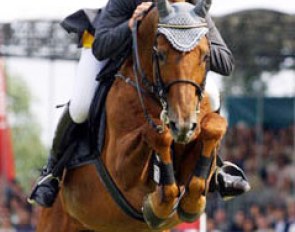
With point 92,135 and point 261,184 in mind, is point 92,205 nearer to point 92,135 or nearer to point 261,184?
point 92,135

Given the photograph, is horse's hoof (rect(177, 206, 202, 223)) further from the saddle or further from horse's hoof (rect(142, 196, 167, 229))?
the saddle

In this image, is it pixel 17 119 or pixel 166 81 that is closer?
pixel 166 81

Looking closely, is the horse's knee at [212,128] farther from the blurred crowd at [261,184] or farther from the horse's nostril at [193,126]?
the blurred crowd at [261,184]

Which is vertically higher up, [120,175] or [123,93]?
[123,93]

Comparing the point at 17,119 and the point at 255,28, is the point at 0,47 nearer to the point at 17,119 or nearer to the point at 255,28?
the point at 255,28

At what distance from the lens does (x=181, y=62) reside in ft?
24.2

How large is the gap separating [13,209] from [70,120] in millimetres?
14183

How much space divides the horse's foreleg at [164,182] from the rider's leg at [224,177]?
744mm

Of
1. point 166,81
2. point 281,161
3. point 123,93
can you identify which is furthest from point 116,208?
point 281,161

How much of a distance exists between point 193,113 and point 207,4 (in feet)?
3.08

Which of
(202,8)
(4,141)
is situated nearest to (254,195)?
(4,141)

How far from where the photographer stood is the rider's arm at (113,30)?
8266 mm

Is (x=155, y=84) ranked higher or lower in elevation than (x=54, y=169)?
higher

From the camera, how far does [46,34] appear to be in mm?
24234
